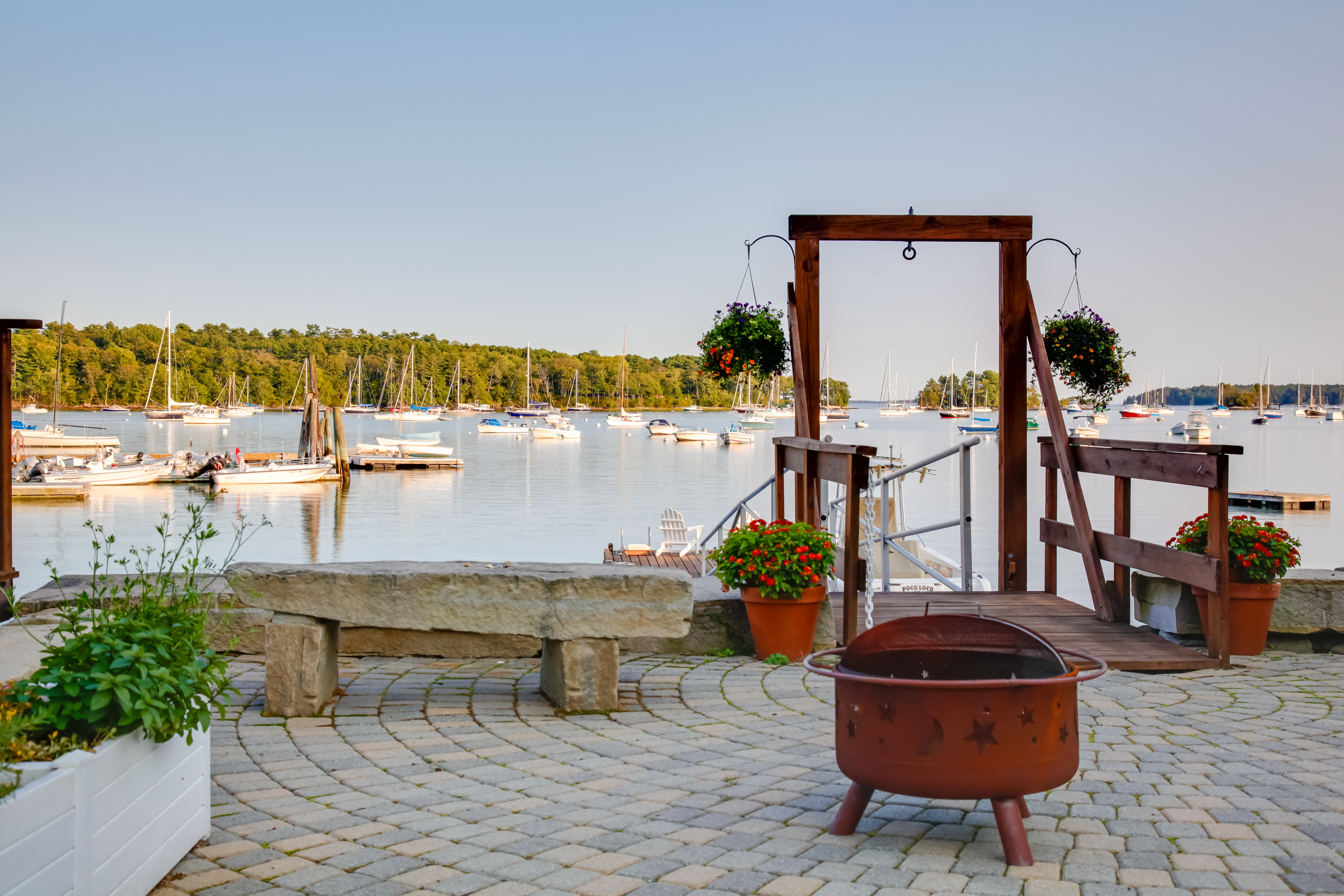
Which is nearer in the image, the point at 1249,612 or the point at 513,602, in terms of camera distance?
the point at 513,602

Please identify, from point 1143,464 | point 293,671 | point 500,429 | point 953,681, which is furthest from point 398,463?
point 953,681

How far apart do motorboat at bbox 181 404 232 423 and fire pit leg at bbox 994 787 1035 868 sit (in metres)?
107

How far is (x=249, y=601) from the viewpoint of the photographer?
5.11 metres

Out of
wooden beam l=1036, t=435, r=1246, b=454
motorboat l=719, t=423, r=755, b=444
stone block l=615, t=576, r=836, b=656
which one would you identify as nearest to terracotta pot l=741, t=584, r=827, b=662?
stone block l=615, t=576, r=836, b=656

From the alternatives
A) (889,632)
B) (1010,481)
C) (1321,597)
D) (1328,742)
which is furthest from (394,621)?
(1321,597)

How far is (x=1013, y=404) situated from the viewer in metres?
8.84

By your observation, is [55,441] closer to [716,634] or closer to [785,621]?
[716,634]

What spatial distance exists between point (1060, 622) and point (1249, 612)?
3.93 feet

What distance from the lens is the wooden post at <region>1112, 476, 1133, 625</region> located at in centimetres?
766

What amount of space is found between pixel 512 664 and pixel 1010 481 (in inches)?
172

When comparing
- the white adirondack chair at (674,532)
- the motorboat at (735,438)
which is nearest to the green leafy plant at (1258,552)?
the white adirondack chair at (674,532)

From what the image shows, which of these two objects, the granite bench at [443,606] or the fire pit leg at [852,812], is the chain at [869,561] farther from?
the fire pit leg at [852,812]

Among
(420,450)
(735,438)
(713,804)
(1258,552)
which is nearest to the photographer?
(713,804)

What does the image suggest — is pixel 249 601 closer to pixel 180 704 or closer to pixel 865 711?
pixel 180 704
